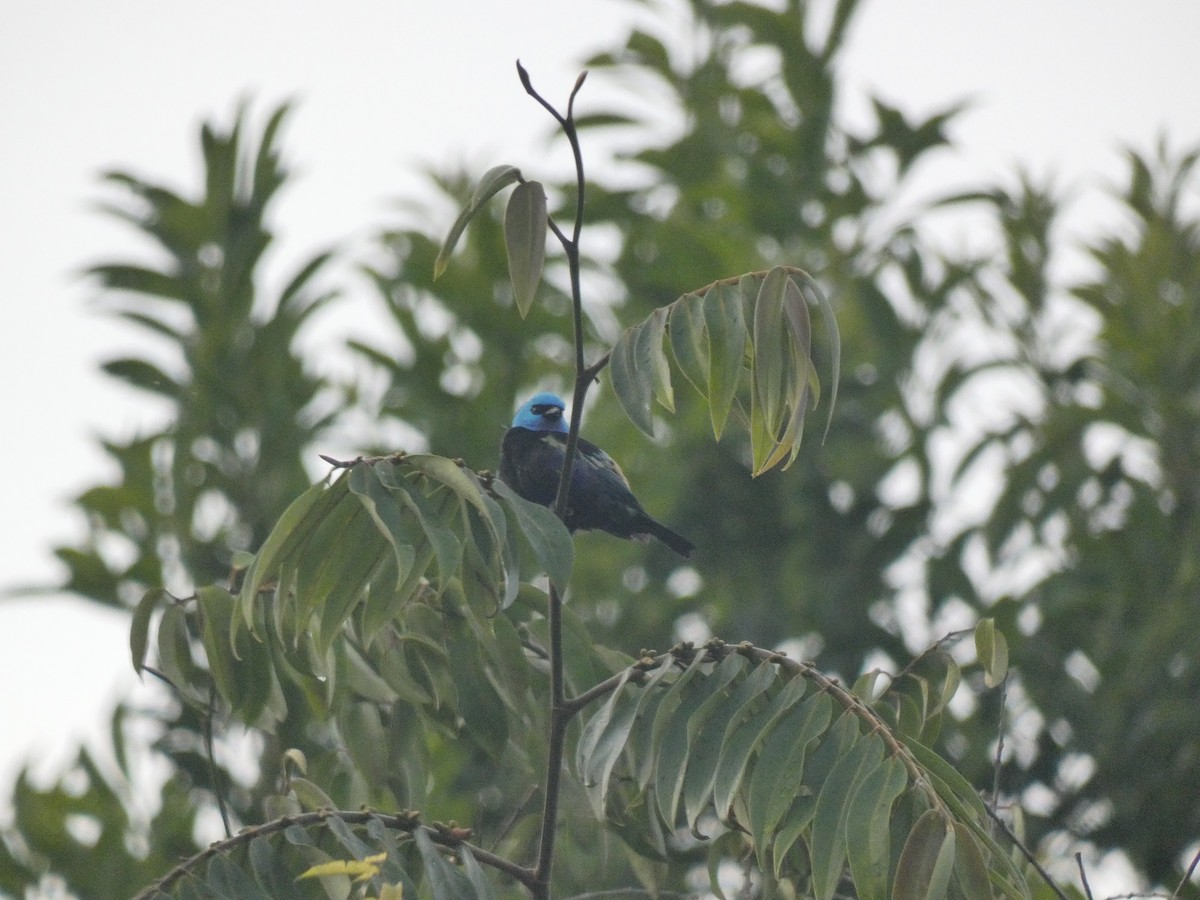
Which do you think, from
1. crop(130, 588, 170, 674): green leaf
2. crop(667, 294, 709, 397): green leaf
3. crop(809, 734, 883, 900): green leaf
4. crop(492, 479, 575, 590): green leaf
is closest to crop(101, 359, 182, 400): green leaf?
crop(130, 588, 170, 674): green leaf

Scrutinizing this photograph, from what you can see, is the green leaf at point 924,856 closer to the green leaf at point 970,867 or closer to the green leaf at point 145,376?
the green leaf at point 970,867

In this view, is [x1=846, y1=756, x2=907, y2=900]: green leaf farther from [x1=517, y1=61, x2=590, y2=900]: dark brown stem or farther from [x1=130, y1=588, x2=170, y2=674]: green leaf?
[x1=130, y1=588, x2=170, y2=674]: green leaf

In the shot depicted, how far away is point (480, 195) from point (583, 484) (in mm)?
1931

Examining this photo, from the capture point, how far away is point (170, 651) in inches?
101

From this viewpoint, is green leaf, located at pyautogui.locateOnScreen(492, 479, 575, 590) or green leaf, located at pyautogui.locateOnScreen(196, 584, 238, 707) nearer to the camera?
green leaf, located at pyautogui.locateOnScreen(492, 479, 575, 590)

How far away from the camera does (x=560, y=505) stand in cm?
225

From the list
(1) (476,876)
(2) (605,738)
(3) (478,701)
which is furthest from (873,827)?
(3) (478,701)

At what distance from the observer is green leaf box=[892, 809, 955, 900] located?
6.14 ft

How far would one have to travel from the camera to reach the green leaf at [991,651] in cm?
229

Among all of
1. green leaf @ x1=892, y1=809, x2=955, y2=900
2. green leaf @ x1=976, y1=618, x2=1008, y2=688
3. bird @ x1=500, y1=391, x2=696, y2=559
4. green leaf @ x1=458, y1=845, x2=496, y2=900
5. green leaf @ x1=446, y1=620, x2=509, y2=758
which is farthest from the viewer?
bird @ x1=500, y1=391, x2=696, y2=559

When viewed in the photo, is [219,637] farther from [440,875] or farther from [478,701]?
[440,875]

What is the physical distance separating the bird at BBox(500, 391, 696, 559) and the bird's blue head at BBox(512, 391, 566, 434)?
0.85 feet

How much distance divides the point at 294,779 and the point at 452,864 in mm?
442

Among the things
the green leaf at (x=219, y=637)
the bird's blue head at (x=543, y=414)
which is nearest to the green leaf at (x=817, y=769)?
the green leaf at (x=219, y=637)
